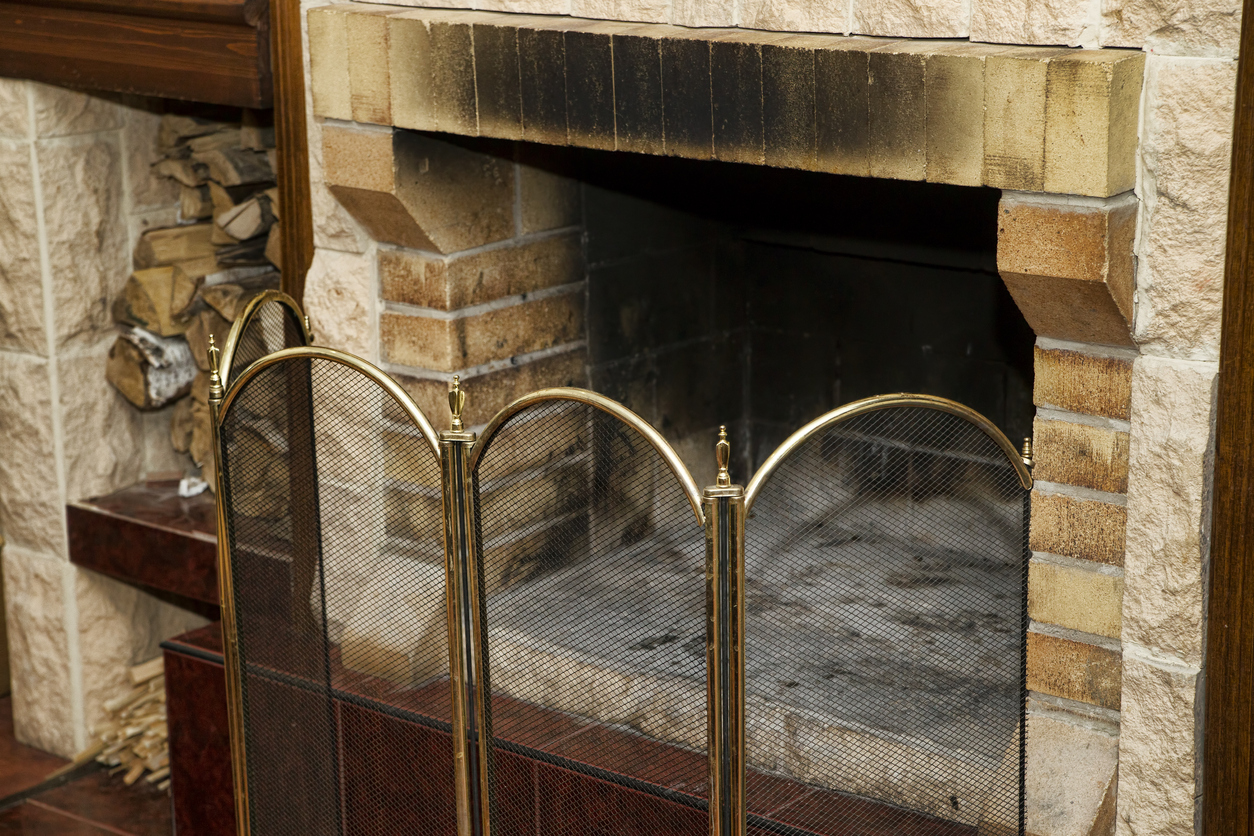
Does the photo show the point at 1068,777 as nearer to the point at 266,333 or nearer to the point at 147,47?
the point at 266,333

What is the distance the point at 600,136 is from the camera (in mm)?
2408

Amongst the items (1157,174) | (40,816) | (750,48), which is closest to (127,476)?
(40,816)

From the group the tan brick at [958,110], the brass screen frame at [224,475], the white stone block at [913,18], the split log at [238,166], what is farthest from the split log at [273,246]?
the tan brick at [958,110]

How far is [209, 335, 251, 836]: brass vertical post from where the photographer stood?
2354mm

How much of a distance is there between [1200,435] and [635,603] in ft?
2.64

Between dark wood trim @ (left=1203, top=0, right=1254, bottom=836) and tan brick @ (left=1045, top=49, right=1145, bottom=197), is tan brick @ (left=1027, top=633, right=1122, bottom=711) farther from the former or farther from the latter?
tan brick @ (left=1045, top=49, right=1145, bottom=197)

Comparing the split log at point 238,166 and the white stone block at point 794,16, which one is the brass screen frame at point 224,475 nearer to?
the white stone block at point 794,16

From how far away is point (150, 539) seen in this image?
350cm

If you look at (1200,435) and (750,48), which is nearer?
(1200,435)

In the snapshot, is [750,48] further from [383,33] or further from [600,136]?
[383,33]

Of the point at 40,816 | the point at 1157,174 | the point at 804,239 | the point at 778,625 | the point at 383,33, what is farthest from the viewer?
the point at 40,816

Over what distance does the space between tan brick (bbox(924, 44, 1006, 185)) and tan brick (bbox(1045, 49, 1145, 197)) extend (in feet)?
0.34

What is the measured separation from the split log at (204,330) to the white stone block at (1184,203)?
2.23m

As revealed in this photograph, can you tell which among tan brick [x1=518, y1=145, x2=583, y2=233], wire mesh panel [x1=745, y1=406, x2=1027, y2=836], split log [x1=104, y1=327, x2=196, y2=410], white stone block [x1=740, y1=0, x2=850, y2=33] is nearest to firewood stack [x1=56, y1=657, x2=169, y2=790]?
split log [x1=104, y1=327, x2=196, y2=410]
